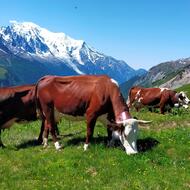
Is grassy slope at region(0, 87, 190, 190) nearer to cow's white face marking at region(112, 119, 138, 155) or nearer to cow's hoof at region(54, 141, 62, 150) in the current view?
cow's hoof at region(54, 141, 62, 150)

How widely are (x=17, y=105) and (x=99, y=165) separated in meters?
7.94

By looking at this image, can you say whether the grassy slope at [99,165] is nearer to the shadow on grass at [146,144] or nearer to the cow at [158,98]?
the shadow on grass at [146,144]

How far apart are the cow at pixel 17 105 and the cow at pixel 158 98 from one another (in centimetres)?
1662

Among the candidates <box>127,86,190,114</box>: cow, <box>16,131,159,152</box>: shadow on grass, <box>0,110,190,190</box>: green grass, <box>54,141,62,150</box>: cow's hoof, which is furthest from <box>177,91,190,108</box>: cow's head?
<box>54,141,62,150</box>: cow's hoof

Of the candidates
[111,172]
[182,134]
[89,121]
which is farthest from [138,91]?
[111,172]

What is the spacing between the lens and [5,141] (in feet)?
81.0

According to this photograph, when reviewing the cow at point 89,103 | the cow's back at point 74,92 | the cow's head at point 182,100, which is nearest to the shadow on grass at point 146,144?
the cow at point 89,103

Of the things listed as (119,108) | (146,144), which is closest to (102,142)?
(146,144)

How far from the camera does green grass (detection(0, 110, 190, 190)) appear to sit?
613 inches

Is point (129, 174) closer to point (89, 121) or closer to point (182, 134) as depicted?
point (89, 121)

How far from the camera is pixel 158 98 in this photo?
3922cm

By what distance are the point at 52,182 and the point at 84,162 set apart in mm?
2331

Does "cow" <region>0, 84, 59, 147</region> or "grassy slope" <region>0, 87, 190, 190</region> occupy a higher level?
"cow" <region>0, 84, 59, 147</region>

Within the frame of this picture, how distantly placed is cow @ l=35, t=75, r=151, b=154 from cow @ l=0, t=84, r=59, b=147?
1.69 m
